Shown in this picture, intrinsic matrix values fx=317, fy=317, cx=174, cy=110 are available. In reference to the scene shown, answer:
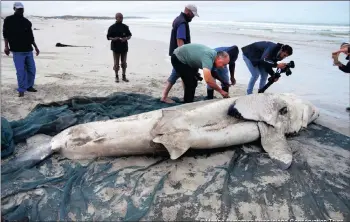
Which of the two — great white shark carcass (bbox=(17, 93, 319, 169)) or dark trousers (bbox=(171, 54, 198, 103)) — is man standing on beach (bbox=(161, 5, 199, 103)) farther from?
great white shark carcass (bbox=(17, 93, 319, 169))

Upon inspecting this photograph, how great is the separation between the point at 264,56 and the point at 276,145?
219 centimetres

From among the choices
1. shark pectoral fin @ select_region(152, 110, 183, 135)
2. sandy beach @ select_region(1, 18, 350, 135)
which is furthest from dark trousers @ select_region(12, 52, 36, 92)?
shark pectoral fin @ select_region(152, 110, 183, 135)

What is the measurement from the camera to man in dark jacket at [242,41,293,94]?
6.07 metres

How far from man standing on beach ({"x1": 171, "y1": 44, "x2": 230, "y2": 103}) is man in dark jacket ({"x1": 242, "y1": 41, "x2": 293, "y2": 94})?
4.12ft

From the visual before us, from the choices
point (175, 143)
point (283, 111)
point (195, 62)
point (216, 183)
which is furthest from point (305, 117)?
point (175, 143)

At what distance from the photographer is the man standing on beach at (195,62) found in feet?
17.1

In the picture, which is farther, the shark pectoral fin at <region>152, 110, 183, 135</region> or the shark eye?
→ the shark eye

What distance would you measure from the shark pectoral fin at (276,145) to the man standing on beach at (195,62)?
0.97 metres

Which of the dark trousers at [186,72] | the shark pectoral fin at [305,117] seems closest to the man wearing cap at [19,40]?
the dark trousers at [186,72]

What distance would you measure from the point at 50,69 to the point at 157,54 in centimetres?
483

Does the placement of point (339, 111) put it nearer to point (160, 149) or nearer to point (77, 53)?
point (160, 149)

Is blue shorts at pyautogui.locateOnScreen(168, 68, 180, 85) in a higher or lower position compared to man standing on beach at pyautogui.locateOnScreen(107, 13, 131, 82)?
lower

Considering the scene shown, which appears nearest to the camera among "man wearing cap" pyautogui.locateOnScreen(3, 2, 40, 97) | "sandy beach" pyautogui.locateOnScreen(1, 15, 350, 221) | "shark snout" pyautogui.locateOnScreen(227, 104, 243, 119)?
"sandy beach" pyautogui.locateOnScreen(1, 15, 350, 221)

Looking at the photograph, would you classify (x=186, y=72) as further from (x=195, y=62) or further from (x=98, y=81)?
(x=98, y=81)
